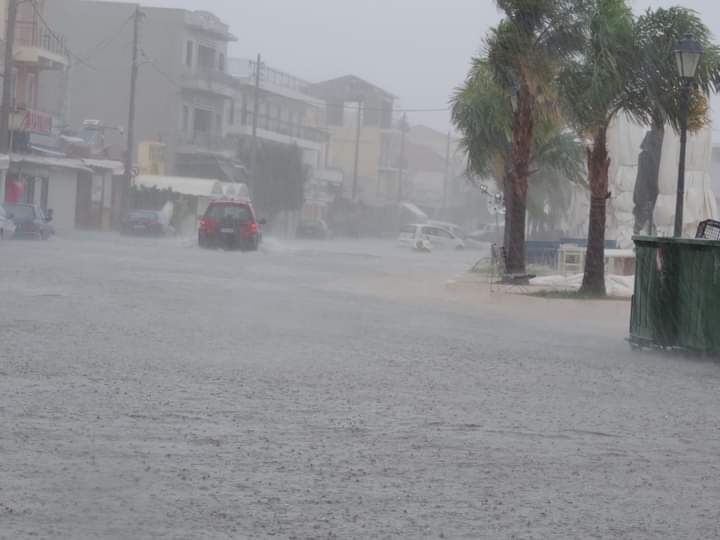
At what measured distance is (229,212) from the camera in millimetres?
48688

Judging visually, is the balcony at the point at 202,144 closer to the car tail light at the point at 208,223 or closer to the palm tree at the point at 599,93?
the car tail light at the point at 208,223

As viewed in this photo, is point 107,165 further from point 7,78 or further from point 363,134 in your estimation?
point 363,134

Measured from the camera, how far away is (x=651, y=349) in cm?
1752

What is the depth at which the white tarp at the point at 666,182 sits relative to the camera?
3247 centimetres

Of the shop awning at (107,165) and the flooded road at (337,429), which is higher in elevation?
the shop awning at (107,165)

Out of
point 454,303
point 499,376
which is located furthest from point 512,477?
point 454,303

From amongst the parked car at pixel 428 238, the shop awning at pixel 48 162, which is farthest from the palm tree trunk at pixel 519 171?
the parked car at pixel 428 238

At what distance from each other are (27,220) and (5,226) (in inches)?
93.1

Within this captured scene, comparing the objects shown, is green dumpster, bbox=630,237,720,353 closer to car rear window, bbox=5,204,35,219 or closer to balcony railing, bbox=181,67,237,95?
car rear window, bbox=5,204,35,219

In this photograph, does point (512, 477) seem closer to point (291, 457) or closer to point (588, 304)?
point (291, 457)

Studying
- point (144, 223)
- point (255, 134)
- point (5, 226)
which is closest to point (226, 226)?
point (5, 226)

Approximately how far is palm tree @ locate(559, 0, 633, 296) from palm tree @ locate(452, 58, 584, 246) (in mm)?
2101

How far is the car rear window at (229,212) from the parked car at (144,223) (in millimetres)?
17279

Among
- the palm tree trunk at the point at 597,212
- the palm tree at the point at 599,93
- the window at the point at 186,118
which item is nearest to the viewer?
the palm tree at the point at 599,93
